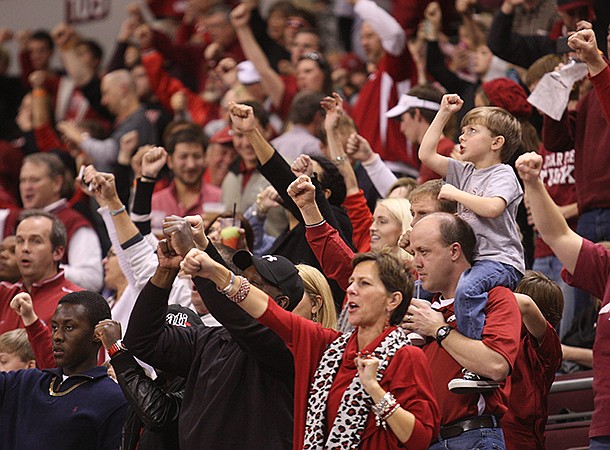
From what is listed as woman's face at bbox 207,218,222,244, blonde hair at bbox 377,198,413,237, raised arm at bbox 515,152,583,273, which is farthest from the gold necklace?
raised arm at bbox 515,152,583,273

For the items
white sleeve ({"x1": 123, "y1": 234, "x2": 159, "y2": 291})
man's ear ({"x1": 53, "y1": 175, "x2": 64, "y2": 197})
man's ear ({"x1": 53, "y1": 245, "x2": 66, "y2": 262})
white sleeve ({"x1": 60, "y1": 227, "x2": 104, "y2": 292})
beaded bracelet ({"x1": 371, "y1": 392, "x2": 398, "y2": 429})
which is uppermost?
beaded bracelet ({"x1": 371, "y1": 392, "x2": 398, "y2": 429})

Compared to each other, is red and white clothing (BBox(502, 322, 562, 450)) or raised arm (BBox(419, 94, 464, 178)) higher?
raised arm (BBox(419, 94, 464, 178))

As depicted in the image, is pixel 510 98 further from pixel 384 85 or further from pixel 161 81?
pixel 161 81

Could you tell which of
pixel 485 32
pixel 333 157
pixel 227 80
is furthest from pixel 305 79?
pixel 333 157

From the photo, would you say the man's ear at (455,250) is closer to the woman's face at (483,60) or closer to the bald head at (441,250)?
the bald head at (441,250)

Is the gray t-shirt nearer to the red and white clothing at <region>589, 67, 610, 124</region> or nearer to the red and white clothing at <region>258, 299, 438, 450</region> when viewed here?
the red and white clothing at <region>589, 67, 610, 124</region>

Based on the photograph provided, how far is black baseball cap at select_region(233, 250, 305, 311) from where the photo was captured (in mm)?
4371

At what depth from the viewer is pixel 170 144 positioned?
783 cm

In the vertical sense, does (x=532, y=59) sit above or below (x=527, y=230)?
above

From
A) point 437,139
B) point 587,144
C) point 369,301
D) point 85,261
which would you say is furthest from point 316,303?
point 85,261

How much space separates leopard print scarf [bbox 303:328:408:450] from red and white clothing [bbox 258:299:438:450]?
0.07 ft

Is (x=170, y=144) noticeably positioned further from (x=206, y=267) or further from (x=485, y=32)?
(x=206, y=267)

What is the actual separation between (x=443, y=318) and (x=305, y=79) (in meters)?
4.42

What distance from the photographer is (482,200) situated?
14.7ft
